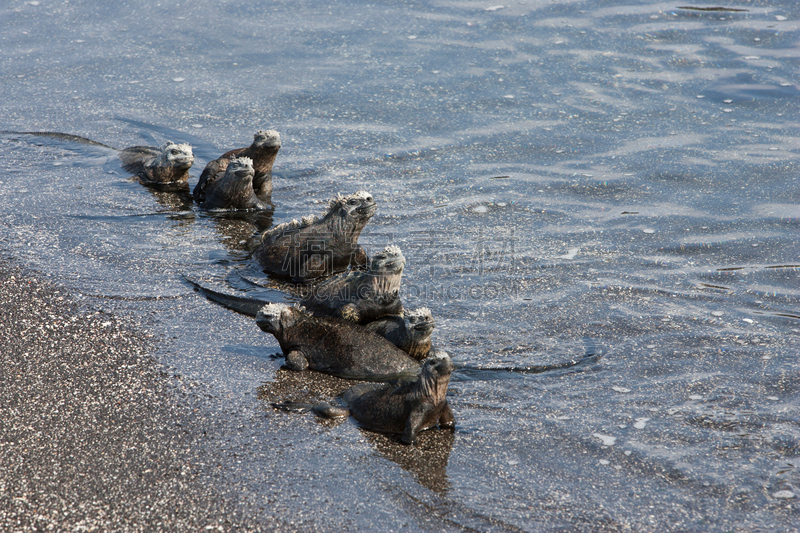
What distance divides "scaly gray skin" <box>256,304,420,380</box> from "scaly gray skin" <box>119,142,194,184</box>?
398cm

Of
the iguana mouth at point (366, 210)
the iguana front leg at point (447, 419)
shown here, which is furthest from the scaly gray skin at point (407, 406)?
the iguana mouth at point (366, 210)

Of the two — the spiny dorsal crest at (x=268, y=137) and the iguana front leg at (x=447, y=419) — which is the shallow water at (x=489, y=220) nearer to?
the iguana front leg at (x=447, y=419)

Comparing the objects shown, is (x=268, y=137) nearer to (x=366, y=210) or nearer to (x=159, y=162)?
(x=159, y=162)

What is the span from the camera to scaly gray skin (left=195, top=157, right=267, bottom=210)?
7.79m

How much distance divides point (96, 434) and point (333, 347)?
1.65 metres

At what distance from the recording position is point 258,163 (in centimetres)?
827

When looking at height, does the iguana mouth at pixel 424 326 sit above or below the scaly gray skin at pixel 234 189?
below

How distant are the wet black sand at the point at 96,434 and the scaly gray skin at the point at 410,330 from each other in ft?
4.63

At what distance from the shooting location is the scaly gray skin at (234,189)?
25.6 ft

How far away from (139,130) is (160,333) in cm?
578

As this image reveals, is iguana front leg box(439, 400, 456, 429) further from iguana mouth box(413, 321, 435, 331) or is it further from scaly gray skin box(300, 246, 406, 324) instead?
scaly gray skin box(300, 246, 406, 324)

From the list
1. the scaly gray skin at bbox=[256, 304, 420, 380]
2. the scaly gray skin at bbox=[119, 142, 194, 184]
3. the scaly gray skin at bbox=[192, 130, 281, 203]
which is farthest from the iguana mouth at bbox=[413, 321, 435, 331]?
the scaly gray skin at bbox=[119, 142, 194, 184]

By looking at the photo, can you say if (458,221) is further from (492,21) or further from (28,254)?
(492,21)

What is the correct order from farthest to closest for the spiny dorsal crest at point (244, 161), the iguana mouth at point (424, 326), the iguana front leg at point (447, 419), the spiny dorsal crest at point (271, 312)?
the spiny dorsal crest at point (244, 161), the spiny dorsal crest at point (271, 312), the iguana mouth at point (424, 326), the iguana front leg at point (447, 419)
